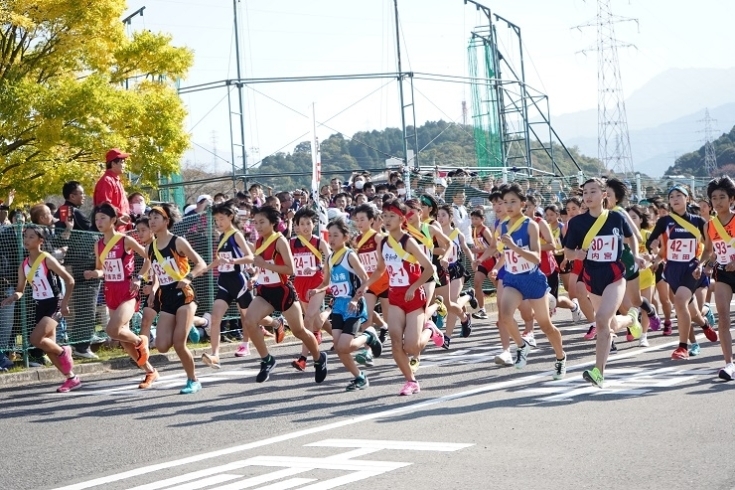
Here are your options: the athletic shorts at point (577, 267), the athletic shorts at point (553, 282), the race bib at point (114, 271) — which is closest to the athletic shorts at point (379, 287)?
the race bib at point (114, 271)

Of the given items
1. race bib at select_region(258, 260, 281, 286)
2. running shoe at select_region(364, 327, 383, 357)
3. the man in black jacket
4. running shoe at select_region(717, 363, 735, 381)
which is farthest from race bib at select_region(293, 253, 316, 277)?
running shoe at select_region(717, 363, 735, 381)

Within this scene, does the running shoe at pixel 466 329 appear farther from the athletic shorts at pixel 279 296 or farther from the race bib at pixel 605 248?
the race bib at pixel 605 248

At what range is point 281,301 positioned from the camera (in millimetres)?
12594

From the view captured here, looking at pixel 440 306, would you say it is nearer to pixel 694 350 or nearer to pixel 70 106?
pixel 694 350

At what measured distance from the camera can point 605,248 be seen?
36.9ft

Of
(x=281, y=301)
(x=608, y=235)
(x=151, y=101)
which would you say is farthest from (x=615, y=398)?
(x=151, y=101)

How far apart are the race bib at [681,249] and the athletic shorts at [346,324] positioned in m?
3.89

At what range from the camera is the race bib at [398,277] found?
36.3 feet

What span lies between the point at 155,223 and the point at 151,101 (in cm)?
1004

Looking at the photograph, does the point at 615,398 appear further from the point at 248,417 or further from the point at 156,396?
the point at 156,396

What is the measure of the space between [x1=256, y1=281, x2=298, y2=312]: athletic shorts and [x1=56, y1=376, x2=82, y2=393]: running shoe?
2.36 metres

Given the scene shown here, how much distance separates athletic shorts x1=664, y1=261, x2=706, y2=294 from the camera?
13031 millimetres

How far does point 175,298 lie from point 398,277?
2.52 m

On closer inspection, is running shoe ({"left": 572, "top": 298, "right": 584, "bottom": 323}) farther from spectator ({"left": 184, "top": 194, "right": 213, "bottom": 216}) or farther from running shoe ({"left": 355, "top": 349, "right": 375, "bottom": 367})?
spectator ({"left": 184, "top": 194, "right": 213, "bottom": 216})
